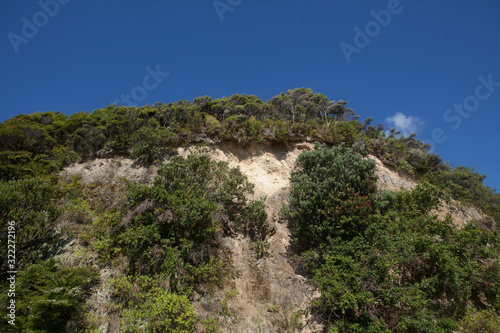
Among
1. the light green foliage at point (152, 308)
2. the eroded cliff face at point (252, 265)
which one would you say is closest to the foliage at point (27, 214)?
→ the eroded cliff face at point (252, 265)

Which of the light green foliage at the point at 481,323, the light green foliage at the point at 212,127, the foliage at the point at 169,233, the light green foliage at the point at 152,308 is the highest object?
the light green foliage at the point at 212,127

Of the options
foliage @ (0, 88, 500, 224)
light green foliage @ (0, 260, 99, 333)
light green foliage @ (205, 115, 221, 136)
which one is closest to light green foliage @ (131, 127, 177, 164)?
foliage @ (0, 88, 500, 224)

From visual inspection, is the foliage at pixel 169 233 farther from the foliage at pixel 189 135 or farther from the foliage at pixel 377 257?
the foliage at pixel 189 135

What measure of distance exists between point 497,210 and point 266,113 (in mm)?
19489

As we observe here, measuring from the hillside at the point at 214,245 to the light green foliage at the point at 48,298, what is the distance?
0.12 feet

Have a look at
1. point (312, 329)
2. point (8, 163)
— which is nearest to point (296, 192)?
point (312, 329)

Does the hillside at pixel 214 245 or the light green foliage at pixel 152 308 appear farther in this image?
the hillside at pixel 214 245

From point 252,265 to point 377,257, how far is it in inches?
206

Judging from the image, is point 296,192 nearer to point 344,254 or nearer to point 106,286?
point 344,254

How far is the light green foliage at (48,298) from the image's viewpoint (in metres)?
7.09

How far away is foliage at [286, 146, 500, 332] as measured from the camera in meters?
8.47

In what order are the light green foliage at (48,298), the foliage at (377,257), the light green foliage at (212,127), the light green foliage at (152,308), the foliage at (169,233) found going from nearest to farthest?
the light green foliage at (48,298), the light green foliage at (152,308), the foliage at (377,257), the foliage at (169,233), the light green foliage at (212,127)

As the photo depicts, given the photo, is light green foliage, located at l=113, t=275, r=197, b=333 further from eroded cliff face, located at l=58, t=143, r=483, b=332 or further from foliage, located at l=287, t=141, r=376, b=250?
foliage, located at l=287, t=141, r=376, b=250

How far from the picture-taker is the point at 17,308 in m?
7.10
